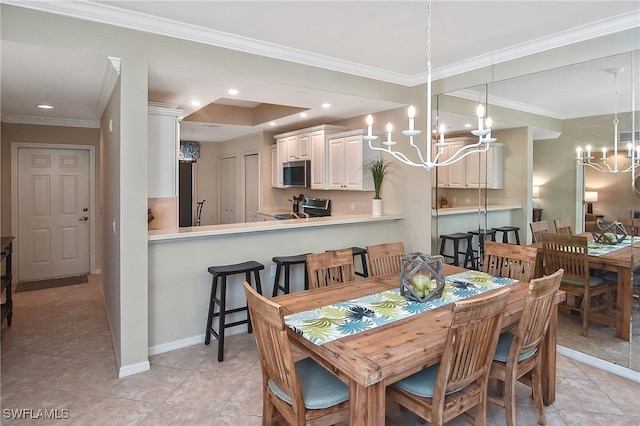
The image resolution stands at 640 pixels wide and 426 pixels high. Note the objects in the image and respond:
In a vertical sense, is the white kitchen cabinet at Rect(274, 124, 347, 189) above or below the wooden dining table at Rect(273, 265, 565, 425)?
above

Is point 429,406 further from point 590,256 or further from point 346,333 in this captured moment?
point 590,256

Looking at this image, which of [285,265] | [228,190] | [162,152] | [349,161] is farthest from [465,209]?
[228,190]

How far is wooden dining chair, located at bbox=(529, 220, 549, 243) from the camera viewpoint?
3396 millimetres

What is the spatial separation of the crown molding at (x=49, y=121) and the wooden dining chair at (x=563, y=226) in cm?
629

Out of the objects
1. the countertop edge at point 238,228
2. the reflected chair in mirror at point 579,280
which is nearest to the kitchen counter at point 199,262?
the countertop edge at point 238,228

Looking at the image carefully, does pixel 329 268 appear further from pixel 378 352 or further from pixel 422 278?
pixel 378 352

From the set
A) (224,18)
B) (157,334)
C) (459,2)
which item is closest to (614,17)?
(459,2)

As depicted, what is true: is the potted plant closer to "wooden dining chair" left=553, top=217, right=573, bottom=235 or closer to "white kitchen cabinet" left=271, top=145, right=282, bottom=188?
"wooden dining chair" left=553, top=217, right=573, bottom=235

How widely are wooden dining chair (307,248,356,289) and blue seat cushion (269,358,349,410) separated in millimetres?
738

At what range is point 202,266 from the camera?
11.2 ft

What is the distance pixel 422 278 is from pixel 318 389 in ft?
2.99

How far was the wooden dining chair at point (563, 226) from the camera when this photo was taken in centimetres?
323

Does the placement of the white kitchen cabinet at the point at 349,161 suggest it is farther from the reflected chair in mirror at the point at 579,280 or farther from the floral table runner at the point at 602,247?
the floral table runner at the point at 602,247

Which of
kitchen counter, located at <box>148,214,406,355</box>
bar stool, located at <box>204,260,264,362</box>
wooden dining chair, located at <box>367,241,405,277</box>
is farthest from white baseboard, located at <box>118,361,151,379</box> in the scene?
wooden dining chair, located at <box>367,241,405,277</box>
